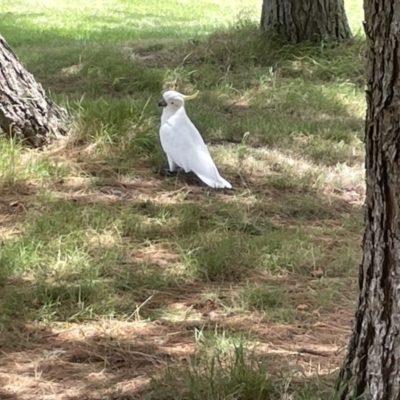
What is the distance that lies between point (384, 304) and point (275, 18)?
594 centimetres

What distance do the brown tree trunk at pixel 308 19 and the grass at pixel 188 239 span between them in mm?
264

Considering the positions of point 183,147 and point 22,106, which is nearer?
point 183,147

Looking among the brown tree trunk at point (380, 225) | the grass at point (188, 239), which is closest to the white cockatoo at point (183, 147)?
the grass at point (188, 239)

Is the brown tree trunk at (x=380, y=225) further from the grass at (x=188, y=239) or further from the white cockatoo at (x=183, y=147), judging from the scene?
the white cockatoo at (x=183, y=147)

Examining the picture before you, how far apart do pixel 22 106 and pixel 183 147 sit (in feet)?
3.33

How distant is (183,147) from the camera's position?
500 cm

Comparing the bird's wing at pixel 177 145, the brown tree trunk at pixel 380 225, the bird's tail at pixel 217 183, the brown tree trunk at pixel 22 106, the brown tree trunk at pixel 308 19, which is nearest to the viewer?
the brown tree trunk at pixel 380 225

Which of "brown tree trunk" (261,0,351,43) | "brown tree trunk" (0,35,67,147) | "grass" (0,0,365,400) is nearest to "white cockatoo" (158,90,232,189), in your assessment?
"grass" (0,0,365,400)

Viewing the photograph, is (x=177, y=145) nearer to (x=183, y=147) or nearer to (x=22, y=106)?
(x=183, y=147)

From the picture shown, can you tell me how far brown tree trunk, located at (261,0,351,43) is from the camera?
25.8 feet

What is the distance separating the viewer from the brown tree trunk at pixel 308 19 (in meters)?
7.87

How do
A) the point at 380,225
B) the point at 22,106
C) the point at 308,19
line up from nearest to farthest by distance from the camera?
the point at 380,225 → the point at 22,106 → the point at 308,19

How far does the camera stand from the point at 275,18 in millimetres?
7965

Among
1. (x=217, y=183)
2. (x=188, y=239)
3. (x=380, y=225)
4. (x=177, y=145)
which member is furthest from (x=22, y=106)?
(x=380, y=225)
